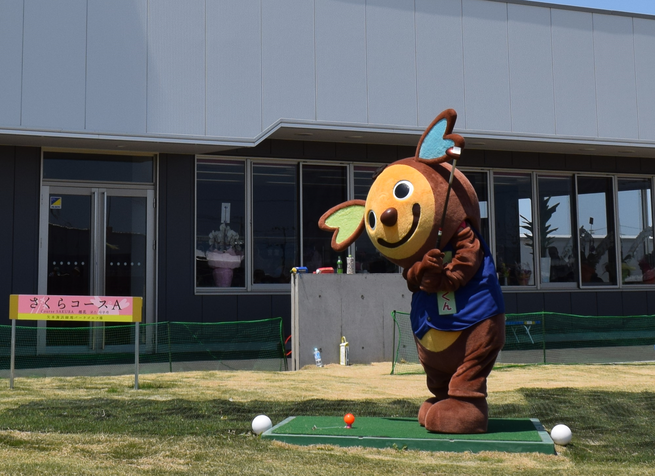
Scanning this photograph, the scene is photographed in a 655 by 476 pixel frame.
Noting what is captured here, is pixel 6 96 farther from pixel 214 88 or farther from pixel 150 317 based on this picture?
pixel 150 317

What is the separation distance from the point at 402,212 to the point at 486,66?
34.8 ft

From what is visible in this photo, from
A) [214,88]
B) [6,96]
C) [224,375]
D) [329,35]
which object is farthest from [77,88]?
[224,375]

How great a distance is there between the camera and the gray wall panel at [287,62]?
14695 mm

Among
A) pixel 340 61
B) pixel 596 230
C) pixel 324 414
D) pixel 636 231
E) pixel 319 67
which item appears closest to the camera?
pixel 324 414

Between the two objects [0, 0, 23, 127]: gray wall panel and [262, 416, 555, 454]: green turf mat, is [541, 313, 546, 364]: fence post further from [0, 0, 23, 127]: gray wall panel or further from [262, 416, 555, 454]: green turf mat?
[0, 0, 23, 127]: gray wall panel

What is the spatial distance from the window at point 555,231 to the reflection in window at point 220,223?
6.11 m

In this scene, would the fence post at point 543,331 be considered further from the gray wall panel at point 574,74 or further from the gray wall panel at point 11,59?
the gray wall panel at point 11,59

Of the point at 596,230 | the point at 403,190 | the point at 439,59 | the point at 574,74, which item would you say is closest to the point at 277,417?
the point at 403,190

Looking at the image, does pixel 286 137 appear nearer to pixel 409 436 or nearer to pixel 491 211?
pixel 491 211

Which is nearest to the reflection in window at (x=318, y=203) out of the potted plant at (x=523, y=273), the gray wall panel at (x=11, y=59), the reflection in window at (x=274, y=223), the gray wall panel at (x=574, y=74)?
the reflection in window at (x=274, y=223)

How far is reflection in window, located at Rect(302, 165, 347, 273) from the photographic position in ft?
49.2

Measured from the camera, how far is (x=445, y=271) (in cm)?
632

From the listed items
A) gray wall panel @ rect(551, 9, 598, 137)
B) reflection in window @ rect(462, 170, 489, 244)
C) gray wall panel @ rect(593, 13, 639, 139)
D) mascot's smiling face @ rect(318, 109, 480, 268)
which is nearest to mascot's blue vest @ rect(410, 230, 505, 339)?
mascot's smiling face @ rect(318, 109, 480, 268)

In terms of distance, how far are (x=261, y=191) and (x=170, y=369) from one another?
4.11 meters
